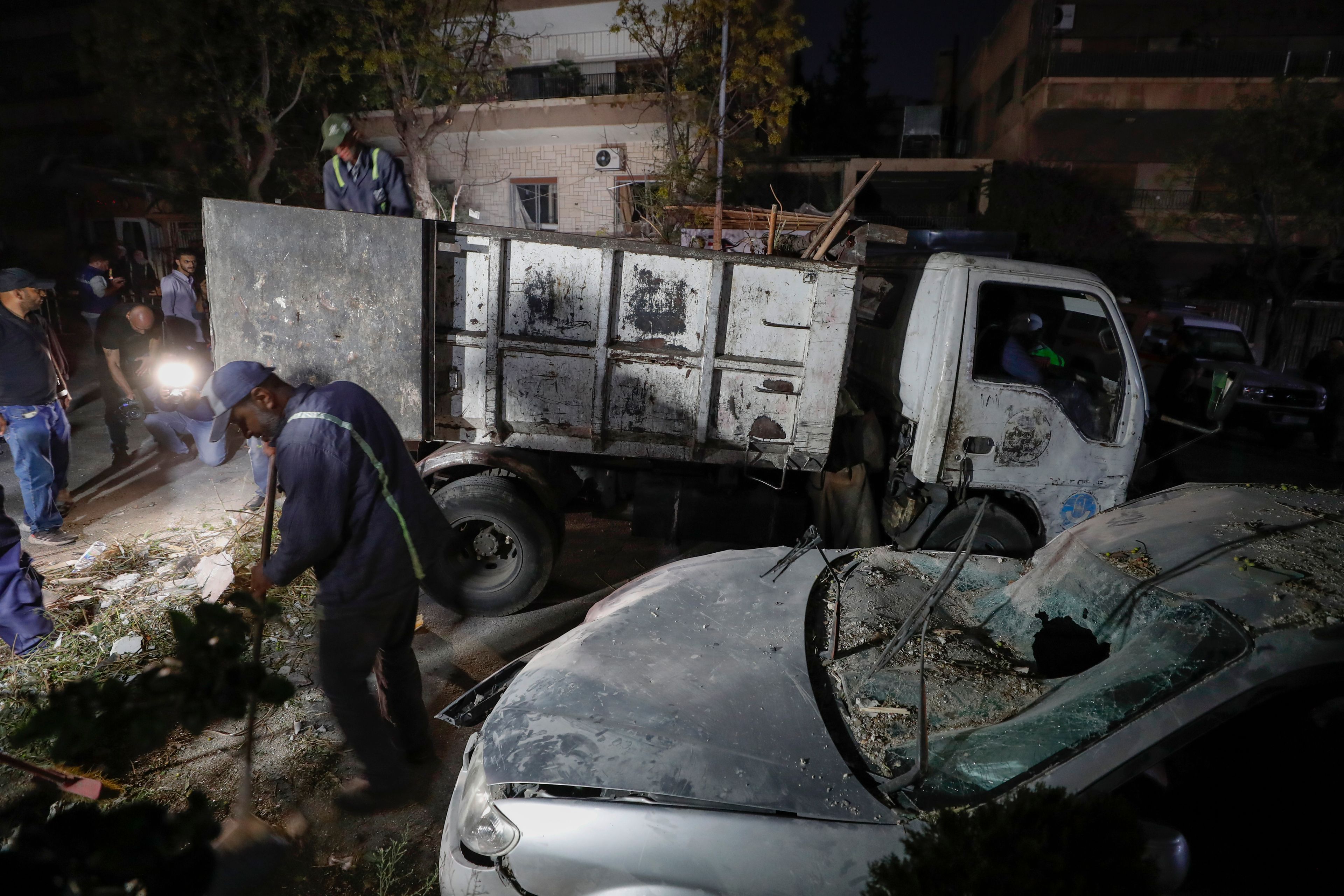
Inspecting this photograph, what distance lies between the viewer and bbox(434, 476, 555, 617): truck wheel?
421 cm

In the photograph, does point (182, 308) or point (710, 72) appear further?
point (710, 72)

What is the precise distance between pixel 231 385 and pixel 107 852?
198cm

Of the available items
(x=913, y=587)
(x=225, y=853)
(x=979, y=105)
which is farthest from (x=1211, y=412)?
(x=979, y=105)

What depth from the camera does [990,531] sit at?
4.63m

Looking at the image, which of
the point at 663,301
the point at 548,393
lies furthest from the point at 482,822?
the point at 663,301

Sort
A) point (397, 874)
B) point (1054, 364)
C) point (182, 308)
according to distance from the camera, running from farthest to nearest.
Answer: point (182, 308) < point (1054, 364) < point (397, 874)

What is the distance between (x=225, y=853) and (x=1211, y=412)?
197 inches

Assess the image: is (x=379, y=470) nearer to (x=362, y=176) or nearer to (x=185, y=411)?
(x=362, y=176)

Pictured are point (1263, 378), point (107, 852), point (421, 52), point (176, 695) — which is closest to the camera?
point (107, 852)

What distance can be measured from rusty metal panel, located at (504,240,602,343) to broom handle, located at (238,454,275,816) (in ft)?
5.70

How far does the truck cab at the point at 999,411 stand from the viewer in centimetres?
430

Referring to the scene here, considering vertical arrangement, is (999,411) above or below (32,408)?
above

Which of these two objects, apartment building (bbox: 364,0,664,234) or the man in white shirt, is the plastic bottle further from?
apartment building (bbox: 364,0,664,234)

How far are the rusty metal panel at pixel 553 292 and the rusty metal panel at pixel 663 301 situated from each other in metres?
0.18
